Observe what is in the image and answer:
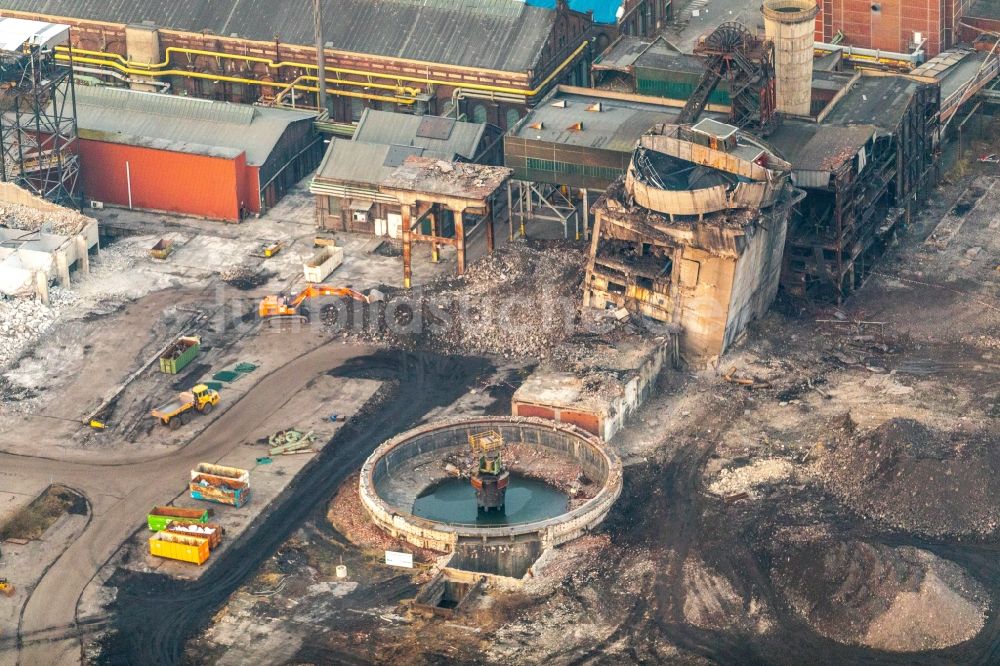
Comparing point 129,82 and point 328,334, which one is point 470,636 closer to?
point 328,334

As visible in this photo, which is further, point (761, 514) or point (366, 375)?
point (366, 375)

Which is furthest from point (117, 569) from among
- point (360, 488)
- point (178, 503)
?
point (360, 488)

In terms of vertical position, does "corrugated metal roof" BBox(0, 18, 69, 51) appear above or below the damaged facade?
above

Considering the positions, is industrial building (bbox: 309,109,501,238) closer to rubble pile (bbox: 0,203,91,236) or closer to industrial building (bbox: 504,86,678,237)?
industrial building (bbox: 504,86,678,237)

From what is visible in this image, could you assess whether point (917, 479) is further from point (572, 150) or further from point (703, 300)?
point (572, 150)

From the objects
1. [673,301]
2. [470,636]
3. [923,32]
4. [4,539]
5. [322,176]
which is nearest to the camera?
[470,636]

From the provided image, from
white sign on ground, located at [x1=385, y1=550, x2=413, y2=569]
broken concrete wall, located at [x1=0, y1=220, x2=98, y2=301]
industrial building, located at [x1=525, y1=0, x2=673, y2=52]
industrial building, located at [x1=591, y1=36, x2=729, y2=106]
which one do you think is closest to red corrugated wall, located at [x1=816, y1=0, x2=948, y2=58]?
industrial building, located at [x1=591, y1=36, x2=729, y2=106]
